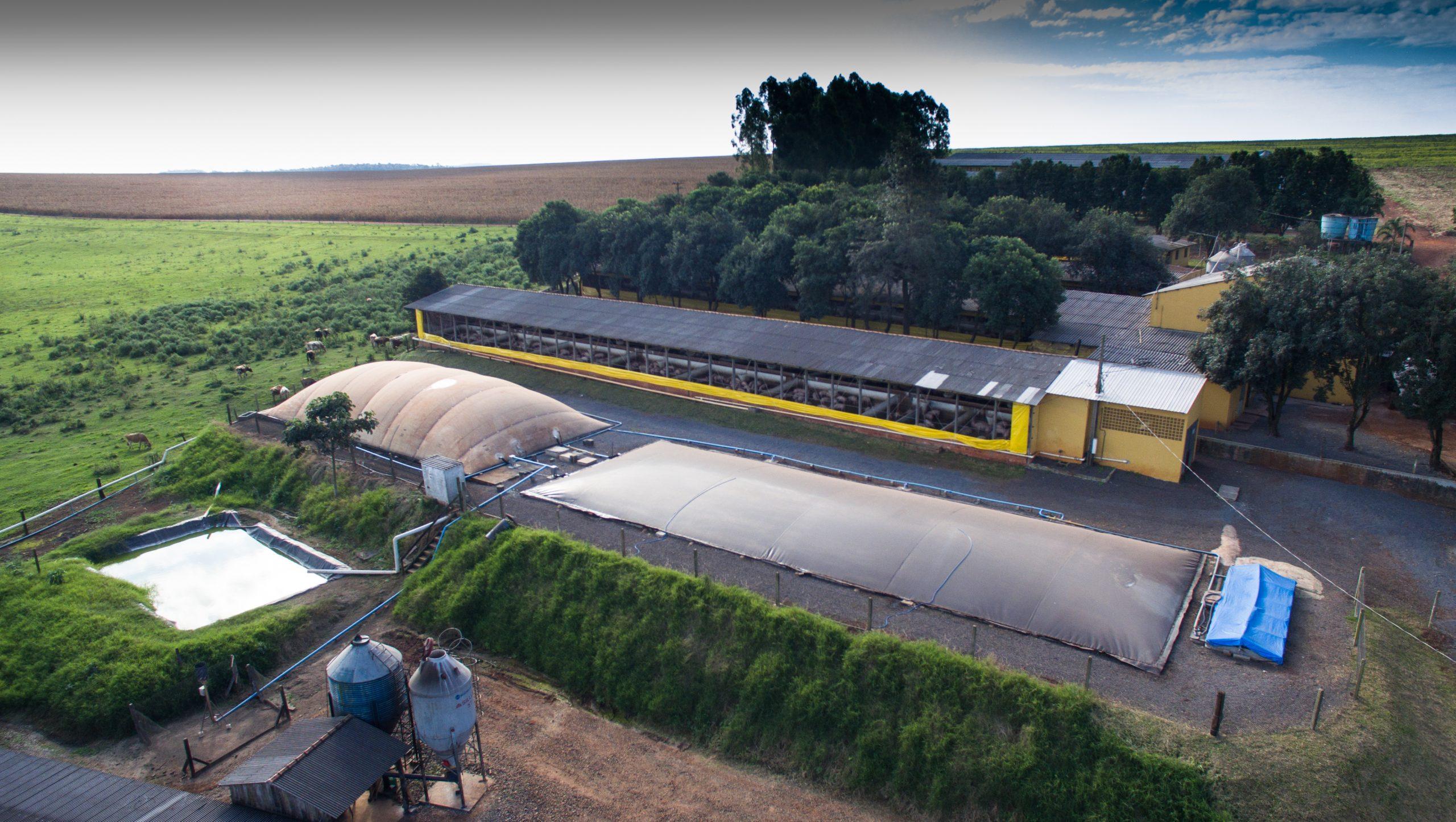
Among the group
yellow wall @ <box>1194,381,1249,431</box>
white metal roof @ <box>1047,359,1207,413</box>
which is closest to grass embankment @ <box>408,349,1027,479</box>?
white metal roof @ <box>1047,359,1207,413</box>

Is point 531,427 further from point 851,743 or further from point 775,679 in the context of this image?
point 851,743

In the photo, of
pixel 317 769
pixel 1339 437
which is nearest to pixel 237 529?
pixel 317 769

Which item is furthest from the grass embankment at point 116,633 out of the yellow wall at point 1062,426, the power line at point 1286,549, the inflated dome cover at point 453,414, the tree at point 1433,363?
the tree at point 1433,363

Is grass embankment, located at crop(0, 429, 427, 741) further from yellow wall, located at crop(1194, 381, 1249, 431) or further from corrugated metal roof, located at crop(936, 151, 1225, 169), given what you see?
corrugated metal roof, located at crop(936, 151, 1225, 169)

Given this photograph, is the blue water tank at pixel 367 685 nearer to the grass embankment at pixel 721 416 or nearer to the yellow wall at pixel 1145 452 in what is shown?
the grass embankment at pixel 721 416

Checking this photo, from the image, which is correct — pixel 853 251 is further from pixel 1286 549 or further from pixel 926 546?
pixel 1286 549
